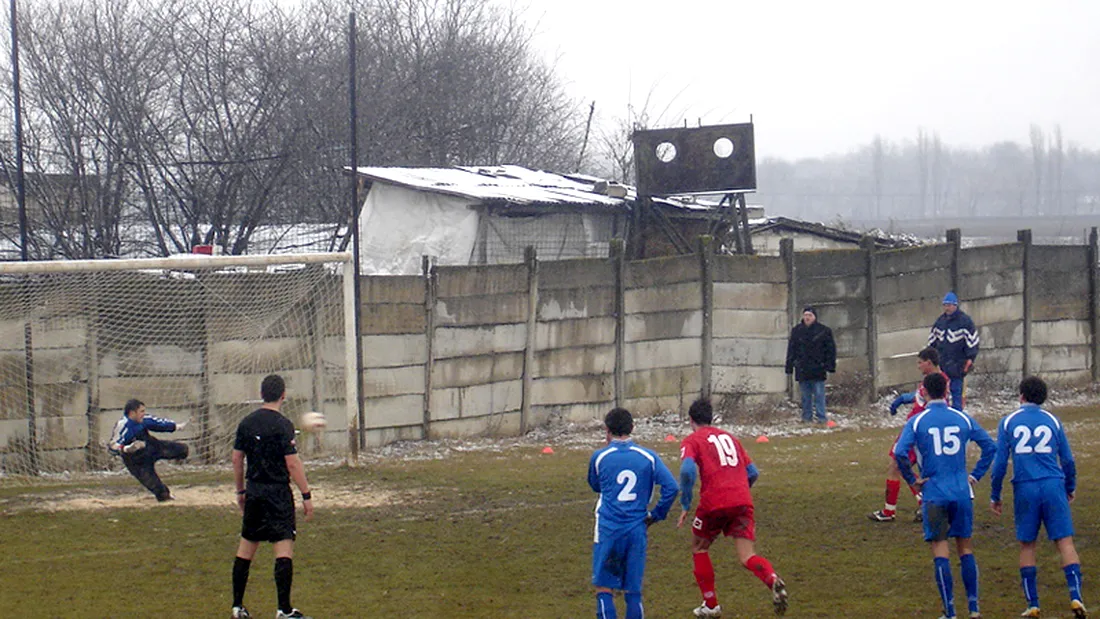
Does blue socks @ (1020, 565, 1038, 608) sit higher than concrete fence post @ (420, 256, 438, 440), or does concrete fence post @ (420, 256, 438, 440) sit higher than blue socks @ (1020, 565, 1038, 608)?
concrete fence post @ (420, 256, 438, 440)

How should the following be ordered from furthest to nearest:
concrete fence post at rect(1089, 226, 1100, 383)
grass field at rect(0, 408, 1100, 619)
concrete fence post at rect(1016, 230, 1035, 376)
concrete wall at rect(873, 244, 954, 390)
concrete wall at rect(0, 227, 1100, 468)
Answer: concrete fence post at rect(1089, 226, 1100, 383) < concrete fence post at rect(1016, 230, 1035, 376) < concrete wall at rect(873, 244, 954, 390) < concrete wall at rect(0, 227, 1100, 468) < grass field at rect(0, 408, 1100, 619)

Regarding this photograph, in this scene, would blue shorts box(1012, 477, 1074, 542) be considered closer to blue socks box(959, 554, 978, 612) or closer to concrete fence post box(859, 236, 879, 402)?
blue socks box(959, 554, 978, 612)

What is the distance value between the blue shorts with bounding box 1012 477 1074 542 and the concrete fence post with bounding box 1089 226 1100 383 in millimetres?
13967

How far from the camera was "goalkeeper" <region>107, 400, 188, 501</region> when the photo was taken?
11914 millimetres

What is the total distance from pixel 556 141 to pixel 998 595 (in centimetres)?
3169

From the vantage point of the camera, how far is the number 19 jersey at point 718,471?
8.25 m

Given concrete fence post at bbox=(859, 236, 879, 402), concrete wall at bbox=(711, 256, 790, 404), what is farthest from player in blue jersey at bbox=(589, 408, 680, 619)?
concrete fence post at bbox=(859, 236, 879, 402)

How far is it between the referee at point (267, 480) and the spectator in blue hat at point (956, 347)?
31.2 feet

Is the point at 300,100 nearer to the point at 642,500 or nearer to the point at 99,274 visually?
the point at 99,274

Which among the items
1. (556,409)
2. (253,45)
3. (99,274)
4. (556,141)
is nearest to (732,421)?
(556,409)

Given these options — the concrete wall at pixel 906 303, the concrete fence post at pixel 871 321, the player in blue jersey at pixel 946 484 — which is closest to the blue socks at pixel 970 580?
the player in blue jersey at pixel 946 484

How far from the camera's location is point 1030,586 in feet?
26.2

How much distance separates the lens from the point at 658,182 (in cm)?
2262

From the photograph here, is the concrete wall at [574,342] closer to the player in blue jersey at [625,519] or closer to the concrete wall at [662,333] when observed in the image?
the concrete wall at [662,333]
